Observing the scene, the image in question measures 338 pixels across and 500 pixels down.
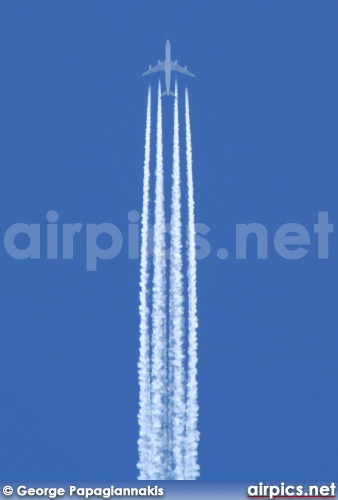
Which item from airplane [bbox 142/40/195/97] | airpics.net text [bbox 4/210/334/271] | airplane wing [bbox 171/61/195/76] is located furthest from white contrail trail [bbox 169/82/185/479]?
airplane wing [bbox 171/61/195/76]

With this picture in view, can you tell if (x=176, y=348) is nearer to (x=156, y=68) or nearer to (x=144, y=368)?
(x=144, y=368)

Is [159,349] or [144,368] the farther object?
[144,368]

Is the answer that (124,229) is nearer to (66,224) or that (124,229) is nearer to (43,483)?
(66,224)

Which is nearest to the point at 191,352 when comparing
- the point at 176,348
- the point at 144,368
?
the point at 176,348

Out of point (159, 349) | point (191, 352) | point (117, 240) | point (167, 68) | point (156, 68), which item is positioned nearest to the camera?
point (159, 349)

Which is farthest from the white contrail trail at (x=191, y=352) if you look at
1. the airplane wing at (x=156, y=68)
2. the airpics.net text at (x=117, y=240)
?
the airplane wing at (x=156, y=68)

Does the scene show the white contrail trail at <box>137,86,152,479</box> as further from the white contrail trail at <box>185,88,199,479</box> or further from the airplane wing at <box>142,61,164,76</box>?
the airplane wing at <box>142,61,164,76</box>

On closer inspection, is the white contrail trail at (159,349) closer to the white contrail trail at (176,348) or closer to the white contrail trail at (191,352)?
the white contrail trail at (176,348)

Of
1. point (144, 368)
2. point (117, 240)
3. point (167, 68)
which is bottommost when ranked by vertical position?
point (144, 368)
